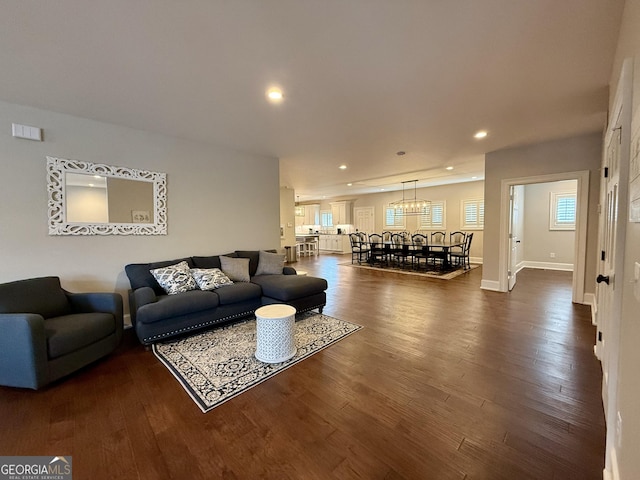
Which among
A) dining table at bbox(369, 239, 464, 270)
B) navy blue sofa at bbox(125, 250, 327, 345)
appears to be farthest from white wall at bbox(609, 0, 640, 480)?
dining table at bbox(369, 239, 464, 270)

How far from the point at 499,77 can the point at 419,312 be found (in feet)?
9.73

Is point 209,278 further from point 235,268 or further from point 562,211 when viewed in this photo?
point 562,211

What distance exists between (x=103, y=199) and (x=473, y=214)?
9.45 metres

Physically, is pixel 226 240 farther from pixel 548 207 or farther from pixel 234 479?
pixel 548 207

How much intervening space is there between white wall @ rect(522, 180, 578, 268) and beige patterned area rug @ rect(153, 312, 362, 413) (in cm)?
694

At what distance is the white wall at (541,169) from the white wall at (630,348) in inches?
134

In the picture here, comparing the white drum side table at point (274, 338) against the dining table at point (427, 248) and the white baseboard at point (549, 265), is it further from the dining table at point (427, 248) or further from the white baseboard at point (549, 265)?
the white baseboard at point (549, 265)

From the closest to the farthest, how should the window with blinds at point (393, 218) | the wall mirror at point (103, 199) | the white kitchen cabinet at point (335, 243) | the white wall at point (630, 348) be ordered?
the white wall at point (630, 348) → the wall mirror at point (103, 199) → the window with blinds at point (393, 218) → the white kitchen cabinet at point (335, 243)

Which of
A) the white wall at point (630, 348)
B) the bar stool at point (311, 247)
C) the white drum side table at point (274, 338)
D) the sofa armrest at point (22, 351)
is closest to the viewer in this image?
the white wall at point (630, 348)

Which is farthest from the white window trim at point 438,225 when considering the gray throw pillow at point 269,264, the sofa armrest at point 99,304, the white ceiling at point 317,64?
the sofa armrest at point 99,304

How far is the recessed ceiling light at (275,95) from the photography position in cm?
256

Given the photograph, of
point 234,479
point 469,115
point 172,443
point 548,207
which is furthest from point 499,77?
point 548,207

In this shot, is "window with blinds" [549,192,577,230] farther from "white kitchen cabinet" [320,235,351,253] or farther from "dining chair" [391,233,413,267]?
"white kitchen cabinet" [320,235,351,253]

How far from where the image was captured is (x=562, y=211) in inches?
274
